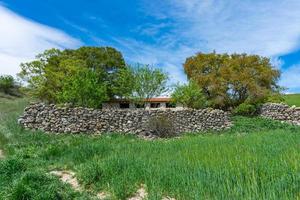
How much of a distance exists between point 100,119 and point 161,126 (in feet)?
13.8

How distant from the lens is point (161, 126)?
82.9 ft

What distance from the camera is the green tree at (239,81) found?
36.3m

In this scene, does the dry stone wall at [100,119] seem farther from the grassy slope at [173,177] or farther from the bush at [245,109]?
the grassy slope at [173,177]

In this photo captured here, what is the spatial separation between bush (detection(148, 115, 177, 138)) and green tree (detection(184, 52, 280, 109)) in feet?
43.3

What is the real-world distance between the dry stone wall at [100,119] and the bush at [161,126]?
260mm

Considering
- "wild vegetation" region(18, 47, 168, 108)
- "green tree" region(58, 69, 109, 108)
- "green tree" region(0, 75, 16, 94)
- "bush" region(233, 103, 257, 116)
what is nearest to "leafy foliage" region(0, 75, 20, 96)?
"green tree" region(0, 75, 16, 94)

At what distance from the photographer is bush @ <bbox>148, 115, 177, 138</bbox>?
25125mm

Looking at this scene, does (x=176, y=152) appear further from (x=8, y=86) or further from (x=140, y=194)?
(x=8, y=86)

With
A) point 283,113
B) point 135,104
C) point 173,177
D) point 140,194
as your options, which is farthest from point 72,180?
point 135,104

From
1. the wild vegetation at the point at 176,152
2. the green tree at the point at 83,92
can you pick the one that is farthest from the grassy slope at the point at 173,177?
the green tree at the point at 83,92

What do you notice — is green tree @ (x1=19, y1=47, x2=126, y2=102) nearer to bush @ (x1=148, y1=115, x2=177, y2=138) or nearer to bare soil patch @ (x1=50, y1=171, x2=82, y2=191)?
bush @ (x1=148, y1=115, x2=177, y2=138)

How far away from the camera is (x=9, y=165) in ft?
34.9

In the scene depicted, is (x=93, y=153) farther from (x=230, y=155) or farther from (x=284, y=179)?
(x=284, y=179)

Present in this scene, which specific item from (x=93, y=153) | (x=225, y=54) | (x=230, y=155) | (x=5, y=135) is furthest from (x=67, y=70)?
(x=230, y=155)
